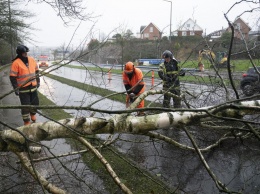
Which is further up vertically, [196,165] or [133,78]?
[133,78]

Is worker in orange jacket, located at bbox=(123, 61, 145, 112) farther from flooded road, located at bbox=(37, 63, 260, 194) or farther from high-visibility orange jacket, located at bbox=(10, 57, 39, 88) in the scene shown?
high-visibility orange jacket, located at bbox=(10, 57, 39, 88)

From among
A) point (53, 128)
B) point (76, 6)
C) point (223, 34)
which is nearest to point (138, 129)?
point (53, 128)

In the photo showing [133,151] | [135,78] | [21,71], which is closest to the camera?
[133,151]

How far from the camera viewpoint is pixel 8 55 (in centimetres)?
2316

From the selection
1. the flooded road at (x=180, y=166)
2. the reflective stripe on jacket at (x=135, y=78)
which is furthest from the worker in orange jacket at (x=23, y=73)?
the reflective stripe on jacket at (x=135, y=78)

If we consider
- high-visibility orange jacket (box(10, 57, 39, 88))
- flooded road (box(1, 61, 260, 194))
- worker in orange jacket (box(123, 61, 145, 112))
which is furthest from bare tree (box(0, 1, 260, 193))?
high-visibility orange jacket (box(10, 57, 39, 88))

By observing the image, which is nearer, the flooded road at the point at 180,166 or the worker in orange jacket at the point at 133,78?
the flooded road at the point at 180,166

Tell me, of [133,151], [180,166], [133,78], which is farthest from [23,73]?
[180,166]

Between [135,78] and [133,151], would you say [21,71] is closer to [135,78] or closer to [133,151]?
[135,78]

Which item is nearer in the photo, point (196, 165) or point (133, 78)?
point (196, 165)

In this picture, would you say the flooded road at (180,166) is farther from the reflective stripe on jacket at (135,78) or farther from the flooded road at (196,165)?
the reflective stripe on jacket at (135,78)

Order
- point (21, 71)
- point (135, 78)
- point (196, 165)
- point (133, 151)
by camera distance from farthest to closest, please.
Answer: point (135, 78), point (21, 71), point (133, 151), point (196, 165)

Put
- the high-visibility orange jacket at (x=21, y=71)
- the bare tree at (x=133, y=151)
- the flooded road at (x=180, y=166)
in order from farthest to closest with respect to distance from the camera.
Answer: the high-visibility orange jacket at (x=21, y=71) < the flooded road at (x=180, y=166) < the bare tree at (x=133, y=151)

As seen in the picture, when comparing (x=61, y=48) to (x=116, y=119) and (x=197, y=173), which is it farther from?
(x=197, y=173)
